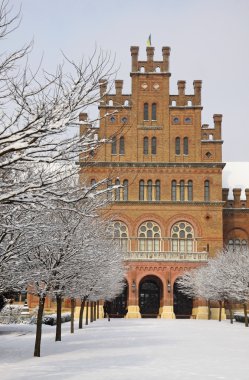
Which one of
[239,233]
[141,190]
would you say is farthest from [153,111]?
[239,233]

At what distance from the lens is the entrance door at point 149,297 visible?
2345 inches

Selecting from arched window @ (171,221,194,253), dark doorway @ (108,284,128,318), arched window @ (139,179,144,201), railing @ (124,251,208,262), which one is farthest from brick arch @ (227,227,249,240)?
dark doorway @ (108,284,128,318)

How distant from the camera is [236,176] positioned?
69562 mm

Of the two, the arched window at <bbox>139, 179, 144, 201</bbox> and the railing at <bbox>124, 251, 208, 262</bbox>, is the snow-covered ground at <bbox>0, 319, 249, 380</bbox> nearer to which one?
the railing at <bbox>124, 251, 208, 262</bbox>

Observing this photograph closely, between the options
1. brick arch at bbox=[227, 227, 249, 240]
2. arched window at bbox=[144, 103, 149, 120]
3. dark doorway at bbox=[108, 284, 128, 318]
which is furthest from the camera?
brick arch at bbox=[227, 227, 249, 240]

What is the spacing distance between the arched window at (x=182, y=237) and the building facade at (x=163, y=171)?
9 centimetres

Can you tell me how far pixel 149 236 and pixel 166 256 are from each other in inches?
99.5

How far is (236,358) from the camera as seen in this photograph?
19.1m

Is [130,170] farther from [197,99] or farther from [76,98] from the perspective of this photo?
[76,98]

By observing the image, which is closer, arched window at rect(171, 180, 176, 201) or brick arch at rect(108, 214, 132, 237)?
brick arch at rect(108, 214, 132, 237)

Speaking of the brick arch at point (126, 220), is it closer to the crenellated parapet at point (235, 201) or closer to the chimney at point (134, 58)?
the crenellated parapet at point (235, 201)

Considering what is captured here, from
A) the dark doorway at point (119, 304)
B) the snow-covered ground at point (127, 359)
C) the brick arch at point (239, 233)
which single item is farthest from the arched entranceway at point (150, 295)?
the snow-covered ground at point (127, 359)

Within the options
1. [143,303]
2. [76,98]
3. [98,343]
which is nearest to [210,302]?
[143,303]

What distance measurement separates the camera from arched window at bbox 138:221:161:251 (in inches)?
2307
